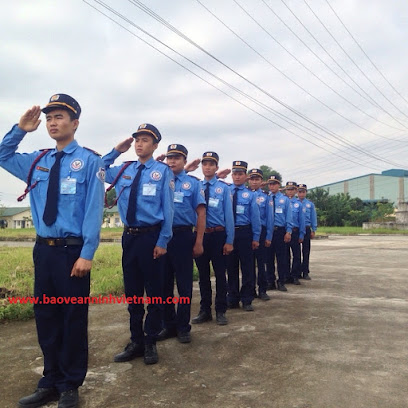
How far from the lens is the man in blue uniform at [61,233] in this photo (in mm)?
2512

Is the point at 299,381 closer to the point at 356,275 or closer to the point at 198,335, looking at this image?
the point at 198,335

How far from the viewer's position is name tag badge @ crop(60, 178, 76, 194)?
8.39 feet

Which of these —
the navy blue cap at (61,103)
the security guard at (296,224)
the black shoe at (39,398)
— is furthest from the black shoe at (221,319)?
the security guard at (296,224)

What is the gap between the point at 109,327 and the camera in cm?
410

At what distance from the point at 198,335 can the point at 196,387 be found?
4.24 ft

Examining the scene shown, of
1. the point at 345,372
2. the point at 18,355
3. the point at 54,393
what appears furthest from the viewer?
the point at 18,355

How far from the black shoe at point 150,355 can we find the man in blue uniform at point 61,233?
0.68 meters

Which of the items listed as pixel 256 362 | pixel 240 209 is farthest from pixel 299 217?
pixel 256 362

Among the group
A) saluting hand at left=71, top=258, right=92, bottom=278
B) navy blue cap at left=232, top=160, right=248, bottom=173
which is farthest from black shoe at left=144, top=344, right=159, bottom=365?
navy blue cap at left=232, top=160, right=248, bottom=173

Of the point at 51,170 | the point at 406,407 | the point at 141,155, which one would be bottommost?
the point at 406,407

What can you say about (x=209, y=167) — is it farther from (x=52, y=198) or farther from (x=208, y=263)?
(x=52, y=198)

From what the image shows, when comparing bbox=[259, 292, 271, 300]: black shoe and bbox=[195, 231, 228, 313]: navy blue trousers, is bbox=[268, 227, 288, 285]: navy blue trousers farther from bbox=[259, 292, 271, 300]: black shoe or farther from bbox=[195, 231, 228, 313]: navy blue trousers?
bbox=[195, 231, 228, 313]: navy blue trousers

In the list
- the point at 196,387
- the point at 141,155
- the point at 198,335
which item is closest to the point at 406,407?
the point at 196,387

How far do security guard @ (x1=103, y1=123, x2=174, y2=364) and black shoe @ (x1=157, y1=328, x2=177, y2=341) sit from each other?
50cm
